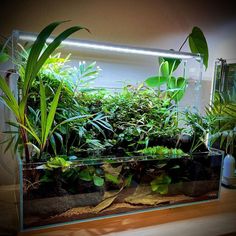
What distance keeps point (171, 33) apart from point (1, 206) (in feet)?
4.63

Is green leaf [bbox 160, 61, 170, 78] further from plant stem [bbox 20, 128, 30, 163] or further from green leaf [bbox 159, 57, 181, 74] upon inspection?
plant stem [bbox 20, 128, 30, 163]

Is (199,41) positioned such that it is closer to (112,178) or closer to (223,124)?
(223,124)

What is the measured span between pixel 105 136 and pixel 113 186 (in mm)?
313

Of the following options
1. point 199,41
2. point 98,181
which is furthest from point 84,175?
point 199,41

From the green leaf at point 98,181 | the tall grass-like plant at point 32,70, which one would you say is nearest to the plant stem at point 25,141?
the tall grass-like plant at point 32,70

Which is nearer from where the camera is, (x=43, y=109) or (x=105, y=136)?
(x=43, y=109)

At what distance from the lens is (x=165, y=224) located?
0.86 m

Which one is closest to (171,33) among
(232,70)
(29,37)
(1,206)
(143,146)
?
(232,70)

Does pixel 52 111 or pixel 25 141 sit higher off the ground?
pixel 52 111

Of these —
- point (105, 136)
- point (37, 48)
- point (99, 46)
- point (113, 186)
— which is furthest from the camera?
point (105, 136)

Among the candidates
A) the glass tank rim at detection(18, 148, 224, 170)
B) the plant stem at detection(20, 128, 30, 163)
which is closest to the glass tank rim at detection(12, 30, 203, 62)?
the plant stem at detection(20, 128, 30, 163)

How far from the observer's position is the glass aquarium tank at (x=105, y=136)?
78cm

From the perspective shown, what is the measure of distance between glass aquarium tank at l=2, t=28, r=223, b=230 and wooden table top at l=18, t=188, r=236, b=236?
0.03m

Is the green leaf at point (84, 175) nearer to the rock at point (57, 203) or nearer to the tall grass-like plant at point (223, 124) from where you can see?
the rock at point (57, 203)
